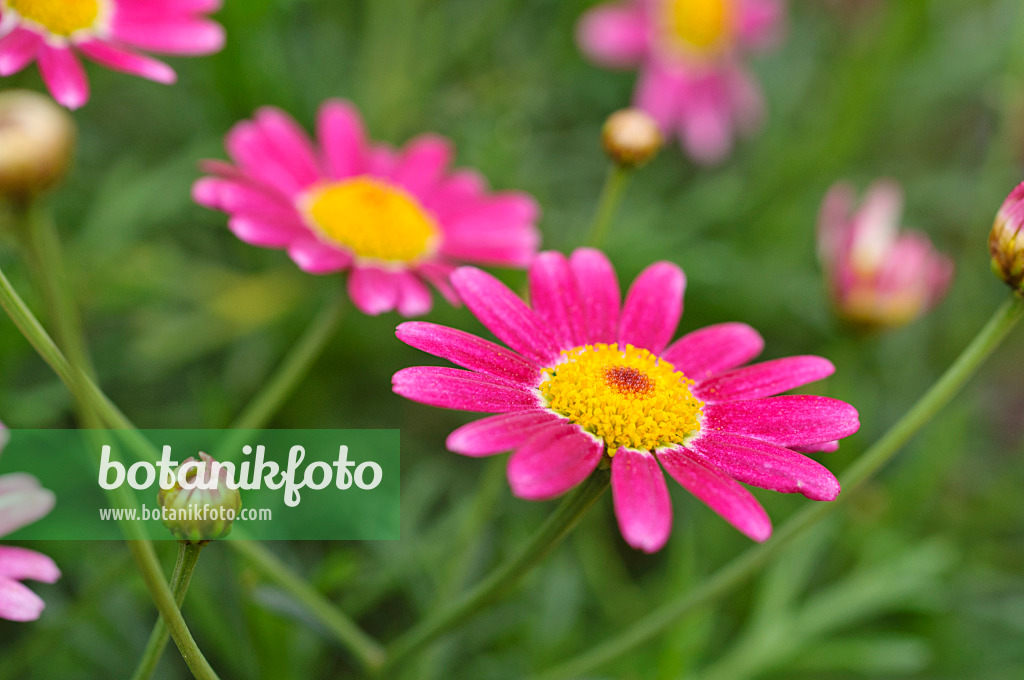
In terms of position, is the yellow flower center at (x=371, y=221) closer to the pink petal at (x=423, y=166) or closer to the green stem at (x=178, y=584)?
the pink petal at (x=423, y=166)

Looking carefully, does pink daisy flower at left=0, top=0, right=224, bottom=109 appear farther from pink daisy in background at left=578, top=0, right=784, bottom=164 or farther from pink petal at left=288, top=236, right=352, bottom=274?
pink daisy in background at left=578, top=0, right=784, bottom=164

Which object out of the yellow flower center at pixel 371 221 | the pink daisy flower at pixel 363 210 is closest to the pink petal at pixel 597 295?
the pink daisy flower at pixel 363 210

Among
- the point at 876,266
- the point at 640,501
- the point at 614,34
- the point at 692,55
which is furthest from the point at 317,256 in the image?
the point at 692,55

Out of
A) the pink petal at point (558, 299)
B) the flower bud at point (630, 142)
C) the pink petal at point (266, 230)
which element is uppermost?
the flower bud at point (630, 142)

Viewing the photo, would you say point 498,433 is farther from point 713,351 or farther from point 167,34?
point 167,34

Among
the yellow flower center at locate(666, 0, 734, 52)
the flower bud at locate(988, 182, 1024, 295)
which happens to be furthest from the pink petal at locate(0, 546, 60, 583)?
the yellow flower center at locate(666, 0, 734, 52)
